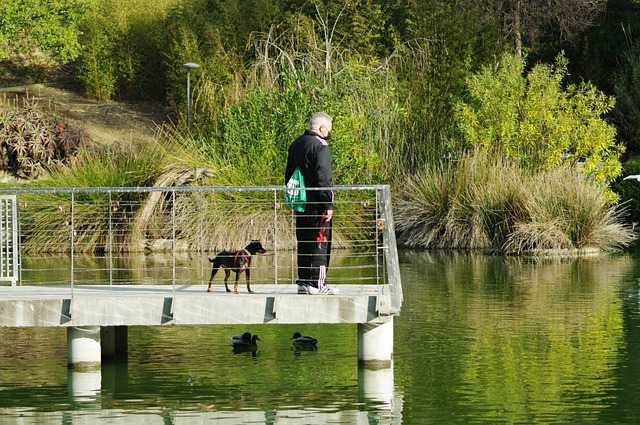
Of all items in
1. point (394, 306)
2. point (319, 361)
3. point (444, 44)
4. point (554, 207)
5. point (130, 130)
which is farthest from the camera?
point (130, 130)

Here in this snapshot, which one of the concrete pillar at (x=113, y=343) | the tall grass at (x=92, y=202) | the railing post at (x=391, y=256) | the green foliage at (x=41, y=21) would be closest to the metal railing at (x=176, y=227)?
the tall grass at (x=92, y=202)

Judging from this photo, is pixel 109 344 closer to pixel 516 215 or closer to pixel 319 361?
pixel 319 361

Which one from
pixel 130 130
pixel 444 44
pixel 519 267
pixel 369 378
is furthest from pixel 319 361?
pixel 130 130

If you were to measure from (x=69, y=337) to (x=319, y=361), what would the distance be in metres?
2.39

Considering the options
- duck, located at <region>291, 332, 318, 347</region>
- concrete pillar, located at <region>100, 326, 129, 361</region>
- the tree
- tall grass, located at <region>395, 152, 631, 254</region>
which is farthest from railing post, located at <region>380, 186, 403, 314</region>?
the tree

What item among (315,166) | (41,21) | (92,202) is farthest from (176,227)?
(41,21)

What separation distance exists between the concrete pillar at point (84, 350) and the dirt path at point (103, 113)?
27.8m

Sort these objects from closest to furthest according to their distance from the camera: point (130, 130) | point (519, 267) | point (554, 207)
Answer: point (519, 267), point (554, 207), point (130, 130)

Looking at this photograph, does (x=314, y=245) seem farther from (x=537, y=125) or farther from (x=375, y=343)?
(x=537, y=125)

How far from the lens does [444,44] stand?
3170 centimetres

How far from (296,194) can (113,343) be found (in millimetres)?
2622

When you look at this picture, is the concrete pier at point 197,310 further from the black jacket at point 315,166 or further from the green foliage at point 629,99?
the green foliage at point 629,99

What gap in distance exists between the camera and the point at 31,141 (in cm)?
3453

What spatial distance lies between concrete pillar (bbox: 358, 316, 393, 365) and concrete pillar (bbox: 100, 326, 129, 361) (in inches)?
100
